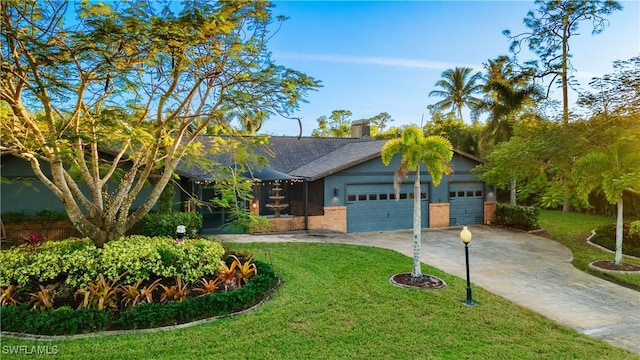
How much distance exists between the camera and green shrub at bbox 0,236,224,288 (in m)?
7.06

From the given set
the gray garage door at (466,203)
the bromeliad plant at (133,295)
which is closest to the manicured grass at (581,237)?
the gray garage door at (466,203)

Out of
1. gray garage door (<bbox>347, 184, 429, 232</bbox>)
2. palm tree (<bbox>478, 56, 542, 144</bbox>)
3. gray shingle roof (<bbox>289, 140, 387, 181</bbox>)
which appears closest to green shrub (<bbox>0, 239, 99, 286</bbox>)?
gray shingle roof (<bbox>289, 140, 387, 181</bbox>)

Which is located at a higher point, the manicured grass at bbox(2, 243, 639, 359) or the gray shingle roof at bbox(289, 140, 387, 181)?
the gray shingle roof at bbox(289, 140, 387, 181)

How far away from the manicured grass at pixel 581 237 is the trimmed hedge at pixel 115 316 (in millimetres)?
9842

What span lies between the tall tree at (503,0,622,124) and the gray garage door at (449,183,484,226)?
7.27 m

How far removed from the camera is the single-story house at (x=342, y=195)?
45.2 ft

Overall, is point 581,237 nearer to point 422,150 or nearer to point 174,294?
point 422,150

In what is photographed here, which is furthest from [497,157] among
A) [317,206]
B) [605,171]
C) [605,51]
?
[317,206]

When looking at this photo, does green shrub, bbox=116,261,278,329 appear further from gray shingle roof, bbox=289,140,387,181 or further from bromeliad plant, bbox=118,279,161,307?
gray shingle roof, bbox=289,140,387,181

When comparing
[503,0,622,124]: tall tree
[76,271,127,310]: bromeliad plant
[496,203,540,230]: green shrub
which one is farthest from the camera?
[503,0,622,124]: tall tree

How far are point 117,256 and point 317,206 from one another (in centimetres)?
991

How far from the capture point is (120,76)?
25.4ft

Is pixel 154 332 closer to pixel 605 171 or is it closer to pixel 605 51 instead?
pixel 605 171

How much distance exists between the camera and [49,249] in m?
7.93
